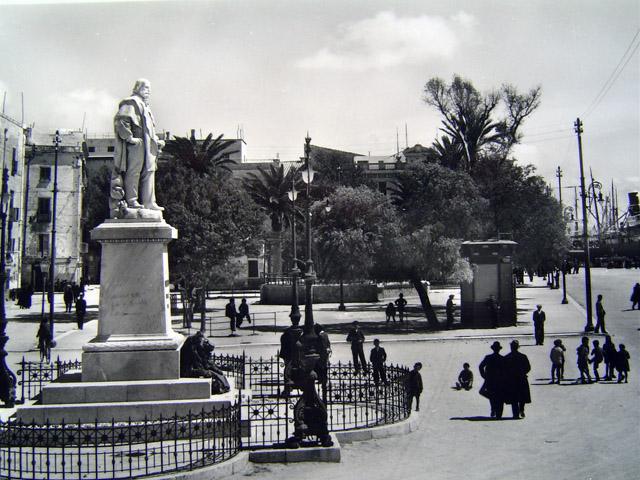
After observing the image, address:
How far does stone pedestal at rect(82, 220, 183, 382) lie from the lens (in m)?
9.97

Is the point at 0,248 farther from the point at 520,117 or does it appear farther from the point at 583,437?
the point at 520,117

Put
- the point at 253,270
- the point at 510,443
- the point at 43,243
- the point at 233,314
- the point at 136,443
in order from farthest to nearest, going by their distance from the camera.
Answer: the point at 253,270
the point at 43,243
the point at 233,314
the point at 510,443
the point at 136,443

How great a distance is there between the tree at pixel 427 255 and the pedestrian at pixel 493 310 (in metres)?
1.71

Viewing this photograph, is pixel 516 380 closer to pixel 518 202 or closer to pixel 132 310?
pixel 132 310

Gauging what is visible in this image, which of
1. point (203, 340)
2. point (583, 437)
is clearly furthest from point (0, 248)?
point (583, 437)

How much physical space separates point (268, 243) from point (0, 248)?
40767 mm

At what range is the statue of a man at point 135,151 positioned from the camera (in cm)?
1065

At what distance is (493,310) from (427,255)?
3796mm

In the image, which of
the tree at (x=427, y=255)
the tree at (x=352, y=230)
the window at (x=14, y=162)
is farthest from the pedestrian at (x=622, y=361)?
the window at (x=14, y=162)

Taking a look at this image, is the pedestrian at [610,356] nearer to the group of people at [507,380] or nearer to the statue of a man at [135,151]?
the group of people at [507,380]

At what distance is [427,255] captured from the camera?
2694cm

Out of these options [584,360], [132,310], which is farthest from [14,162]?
[584,360]

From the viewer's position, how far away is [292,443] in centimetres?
913

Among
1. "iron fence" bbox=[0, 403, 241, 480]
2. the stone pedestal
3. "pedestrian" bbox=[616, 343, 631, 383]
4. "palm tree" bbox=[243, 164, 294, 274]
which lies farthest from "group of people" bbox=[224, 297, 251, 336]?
"palm tree" bbox=[243, 164, 294, 274]
